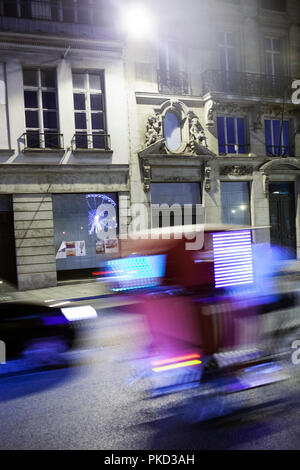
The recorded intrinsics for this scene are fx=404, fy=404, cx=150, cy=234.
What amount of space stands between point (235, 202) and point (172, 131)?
4.43 m

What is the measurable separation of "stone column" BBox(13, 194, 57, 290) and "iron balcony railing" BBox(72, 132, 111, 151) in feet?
7.89

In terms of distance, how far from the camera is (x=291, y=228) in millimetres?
20359

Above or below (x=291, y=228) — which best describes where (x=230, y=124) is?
above

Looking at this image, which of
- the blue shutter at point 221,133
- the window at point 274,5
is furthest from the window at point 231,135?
the window at point 274,5

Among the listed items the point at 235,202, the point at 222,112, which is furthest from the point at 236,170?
the point at 222,112

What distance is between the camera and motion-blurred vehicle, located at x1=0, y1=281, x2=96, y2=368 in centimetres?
572

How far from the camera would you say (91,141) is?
16.1m

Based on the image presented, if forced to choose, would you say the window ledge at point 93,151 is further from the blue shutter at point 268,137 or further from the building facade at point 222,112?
the blue shutter at point 268,137

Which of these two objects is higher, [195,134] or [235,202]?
[195,134]

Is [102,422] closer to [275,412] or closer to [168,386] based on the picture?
[168,386]

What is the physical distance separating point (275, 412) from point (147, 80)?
15601 mm

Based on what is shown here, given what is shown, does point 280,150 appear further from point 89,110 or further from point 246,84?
point 89,110

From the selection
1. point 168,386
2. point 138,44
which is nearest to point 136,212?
point 138,44

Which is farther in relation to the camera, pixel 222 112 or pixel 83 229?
pixel 222 112
